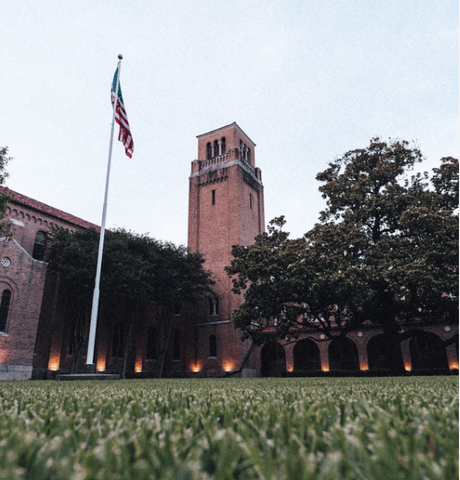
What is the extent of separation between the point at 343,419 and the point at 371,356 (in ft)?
109

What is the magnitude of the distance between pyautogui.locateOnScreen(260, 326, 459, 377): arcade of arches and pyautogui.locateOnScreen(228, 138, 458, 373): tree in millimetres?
8247

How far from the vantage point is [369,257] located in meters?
Result: 17.8

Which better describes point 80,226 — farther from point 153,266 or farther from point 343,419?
point 343,419

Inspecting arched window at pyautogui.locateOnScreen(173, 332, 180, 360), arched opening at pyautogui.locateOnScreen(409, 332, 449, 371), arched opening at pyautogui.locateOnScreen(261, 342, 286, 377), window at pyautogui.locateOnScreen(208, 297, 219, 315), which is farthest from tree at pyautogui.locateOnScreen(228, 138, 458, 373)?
arched window at pyautogui.locateOnScreen(173, 332, 180, 360)

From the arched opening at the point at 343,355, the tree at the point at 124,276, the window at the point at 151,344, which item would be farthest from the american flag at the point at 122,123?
the arched opening at the point at 343,355

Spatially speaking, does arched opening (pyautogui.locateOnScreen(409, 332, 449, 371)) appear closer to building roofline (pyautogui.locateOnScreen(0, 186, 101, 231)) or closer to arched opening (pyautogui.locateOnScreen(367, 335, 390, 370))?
arched opening (pyautogui.locateOnScreen(367, 335, 390, 370))

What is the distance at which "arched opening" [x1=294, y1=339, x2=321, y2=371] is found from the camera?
32844mm

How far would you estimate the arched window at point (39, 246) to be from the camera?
28.7 metres

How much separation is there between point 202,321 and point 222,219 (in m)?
9.96

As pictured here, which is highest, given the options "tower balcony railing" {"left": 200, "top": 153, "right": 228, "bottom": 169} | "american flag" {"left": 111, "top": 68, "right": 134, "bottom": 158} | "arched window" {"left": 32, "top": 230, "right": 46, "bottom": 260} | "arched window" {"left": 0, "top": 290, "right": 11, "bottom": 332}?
"tower balcony railing" {"left": 200, "top": 153, "right": 228, "bottom": 169}

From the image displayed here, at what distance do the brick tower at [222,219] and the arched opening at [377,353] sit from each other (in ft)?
32.9

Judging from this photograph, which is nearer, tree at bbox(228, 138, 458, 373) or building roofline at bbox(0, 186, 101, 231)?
tree at bbox(228, 138, 458, 373)

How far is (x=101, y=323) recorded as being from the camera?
30.7 meters

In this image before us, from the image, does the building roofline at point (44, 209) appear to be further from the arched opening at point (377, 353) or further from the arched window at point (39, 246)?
the arched opening at point (377, 353)
